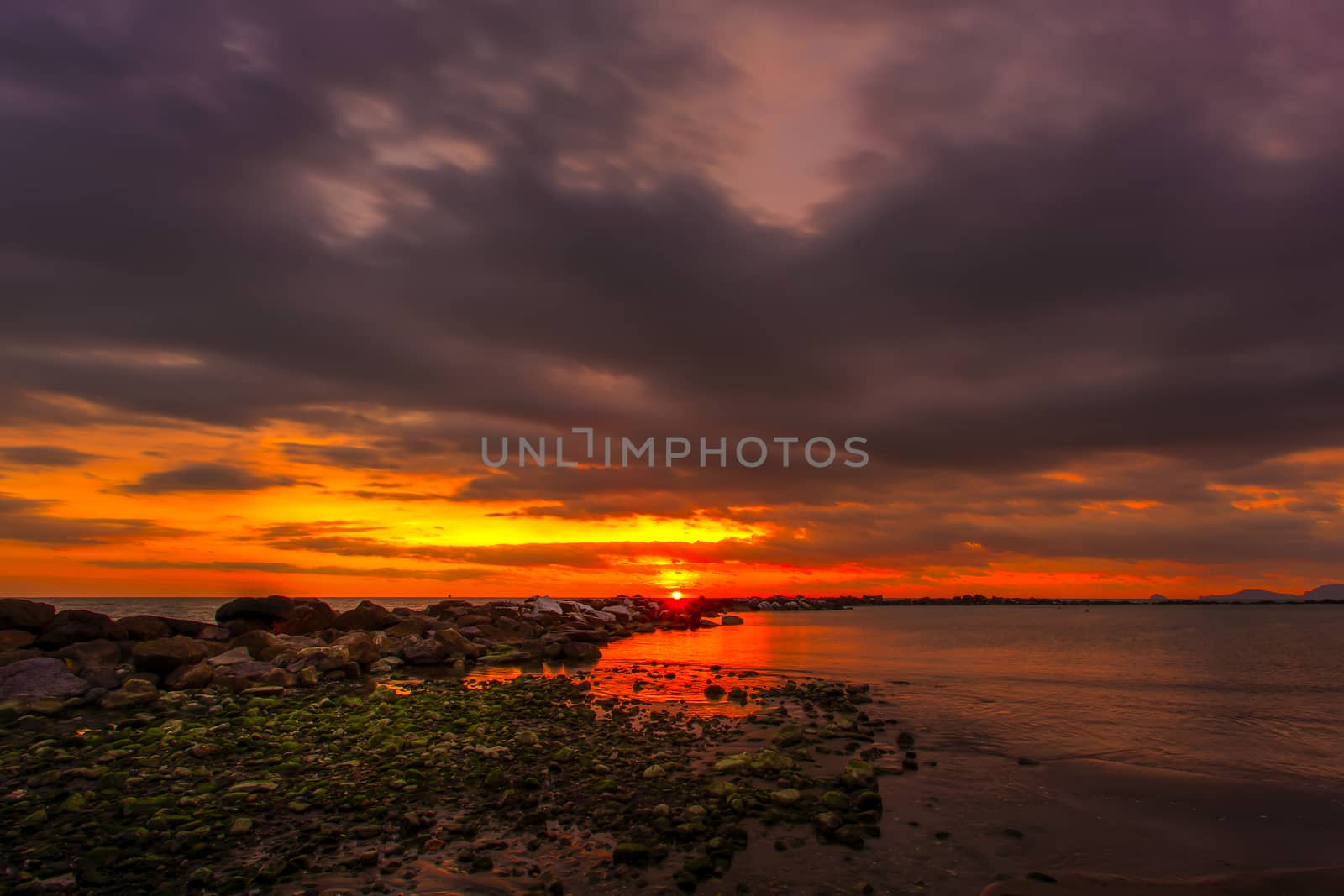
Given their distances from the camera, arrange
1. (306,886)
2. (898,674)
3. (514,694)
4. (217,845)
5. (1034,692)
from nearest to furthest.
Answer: (306,886)
(217,845)
(514,694)
(1034,692)
(898,674)

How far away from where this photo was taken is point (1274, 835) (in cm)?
1011

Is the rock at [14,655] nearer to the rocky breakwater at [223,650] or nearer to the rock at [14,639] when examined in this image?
the rocky breakwater at [223,650]

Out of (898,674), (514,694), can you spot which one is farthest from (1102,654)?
(514,694)

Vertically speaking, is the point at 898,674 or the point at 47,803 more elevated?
the point at 47,803

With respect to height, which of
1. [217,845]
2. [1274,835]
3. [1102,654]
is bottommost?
[1102,654]

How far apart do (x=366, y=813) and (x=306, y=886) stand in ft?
7.44

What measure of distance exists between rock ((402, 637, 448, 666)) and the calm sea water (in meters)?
8.45

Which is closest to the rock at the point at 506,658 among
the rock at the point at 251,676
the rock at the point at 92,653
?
the rock at the point at 251,676

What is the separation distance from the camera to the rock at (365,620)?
35.4 metres

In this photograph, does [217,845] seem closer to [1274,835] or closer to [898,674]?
[1274,835]

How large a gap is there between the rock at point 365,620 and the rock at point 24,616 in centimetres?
1195

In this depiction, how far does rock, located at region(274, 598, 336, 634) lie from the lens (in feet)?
105

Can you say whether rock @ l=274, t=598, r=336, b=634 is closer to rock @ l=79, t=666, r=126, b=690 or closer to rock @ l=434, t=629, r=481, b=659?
rock @ l=434, t=629, r=481, b=659

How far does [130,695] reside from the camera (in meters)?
18.3
